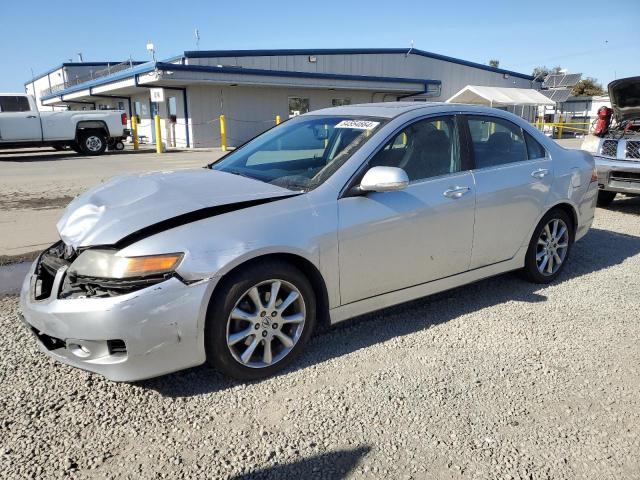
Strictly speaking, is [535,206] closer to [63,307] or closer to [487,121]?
[487,121]

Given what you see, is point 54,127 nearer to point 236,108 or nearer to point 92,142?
point 92,142

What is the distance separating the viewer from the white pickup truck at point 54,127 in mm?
16562

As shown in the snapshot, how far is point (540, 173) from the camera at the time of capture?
440 cm

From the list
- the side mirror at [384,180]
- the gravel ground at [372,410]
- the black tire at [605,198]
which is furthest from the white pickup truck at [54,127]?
the side mirror at [384,180]

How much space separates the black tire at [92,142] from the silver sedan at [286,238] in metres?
16.8

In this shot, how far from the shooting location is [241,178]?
355 cm

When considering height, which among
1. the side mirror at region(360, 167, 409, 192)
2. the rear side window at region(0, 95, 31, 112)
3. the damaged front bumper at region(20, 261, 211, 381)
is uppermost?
the rear side window at region(0, 95, 31, 112)

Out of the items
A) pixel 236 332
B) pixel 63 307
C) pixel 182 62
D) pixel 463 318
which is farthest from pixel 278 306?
pixel 182 62

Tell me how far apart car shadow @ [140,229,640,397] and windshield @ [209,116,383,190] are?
1.13m

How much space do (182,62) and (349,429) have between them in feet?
83.6

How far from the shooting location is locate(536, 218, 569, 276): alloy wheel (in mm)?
4578

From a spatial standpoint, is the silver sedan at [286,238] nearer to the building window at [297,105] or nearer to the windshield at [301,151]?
the windshield at [301,151]

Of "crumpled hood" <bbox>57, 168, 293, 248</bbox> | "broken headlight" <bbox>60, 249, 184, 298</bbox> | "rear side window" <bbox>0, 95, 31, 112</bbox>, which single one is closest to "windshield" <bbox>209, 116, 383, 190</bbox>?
"crumpled hood" <bbox>57, 168, 293, 248</bbox>

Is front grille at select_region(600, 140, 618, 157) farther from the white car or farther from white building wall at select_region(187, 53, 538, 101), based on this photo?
white building wall at select_region(187, 53, 538, 101)
